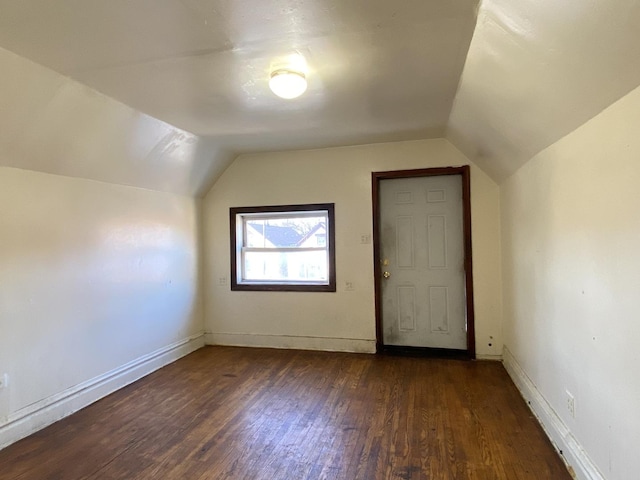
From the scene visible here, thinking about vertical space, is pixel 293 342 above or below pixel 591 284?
below

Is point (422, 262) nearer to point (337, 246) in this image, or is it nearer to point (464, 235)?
point (464, 235)

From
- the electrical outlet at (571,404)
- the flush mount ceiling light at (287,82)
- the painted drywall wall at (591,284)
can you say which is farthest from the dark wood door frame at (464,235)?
the flush mount ceiling light at (287,82)

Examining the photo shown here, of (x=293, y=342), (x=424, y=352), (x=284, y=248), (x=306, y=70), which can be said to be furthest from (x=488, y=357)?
(x=306, y=70)

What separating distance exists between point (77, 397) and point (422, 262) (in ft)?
11.4

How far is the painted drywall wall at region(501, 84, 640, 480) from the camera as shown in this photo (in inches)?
62.0

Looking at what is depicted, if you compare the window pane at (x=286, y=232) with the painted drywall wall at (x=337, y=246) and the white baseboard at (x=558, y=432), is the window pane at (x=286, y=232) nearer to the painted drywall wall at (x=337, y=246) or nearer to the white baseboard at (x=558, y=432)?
the painted drywall wall at (x=337, y=246)

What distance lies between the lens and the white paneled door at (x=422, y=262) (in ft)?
13.9

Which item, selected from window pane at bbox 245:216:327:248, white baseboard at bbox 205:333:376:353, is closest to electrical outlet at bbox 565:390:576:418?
white baseboard at bbox 205:333:376:353

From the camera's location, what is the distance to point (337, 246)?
4500mm

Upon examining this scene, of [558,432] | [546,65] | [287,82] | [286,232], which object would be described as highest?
[287,82]

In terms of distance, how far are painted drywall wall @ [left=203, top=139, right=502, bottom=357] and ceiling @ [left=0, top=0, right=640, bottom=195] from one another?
0.72 m

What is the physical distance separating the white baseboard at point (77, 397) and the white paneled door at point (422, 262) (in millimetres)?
2494

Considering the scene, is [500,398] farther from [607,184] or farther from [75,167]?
[75,167]

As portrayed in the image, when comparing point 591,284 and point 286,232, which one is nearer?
point 591,284
